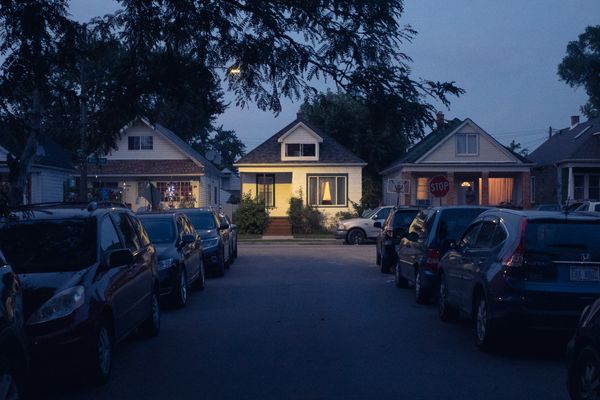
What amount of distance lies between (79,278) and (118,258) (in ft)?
2.38

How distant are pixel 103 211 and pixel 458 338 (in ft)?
16.3

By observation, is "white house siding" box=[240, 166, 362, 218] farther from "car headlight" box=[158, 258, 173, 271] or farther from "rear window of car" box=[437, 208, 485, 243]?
"car headlight" box=[158, 258, 173, 271]

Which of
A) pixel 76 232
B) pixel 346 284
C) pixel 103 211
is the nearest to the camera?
pixel 76 232

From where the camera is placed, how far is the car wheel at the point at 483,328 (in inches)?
377

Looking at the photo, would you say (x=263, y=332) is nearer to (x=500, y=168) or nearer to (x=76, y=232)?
(x=76, y=232)

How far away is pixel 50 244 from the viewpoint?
8859 millimetres

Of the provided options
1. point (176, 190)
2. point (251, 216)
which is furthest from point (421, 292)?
point (176, 190)

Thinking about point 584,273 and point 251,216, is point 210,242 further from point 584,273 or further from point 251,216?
point 251,216

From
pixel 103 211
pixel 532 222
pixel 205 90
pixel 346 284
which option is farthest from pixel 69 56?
pixel 346 284

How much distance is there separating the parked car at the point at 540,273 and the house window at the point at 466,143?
36.7 meters

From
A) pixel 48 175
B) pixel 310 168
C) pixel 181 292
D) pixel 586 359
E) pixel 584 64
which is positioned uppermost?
pixel 584 64

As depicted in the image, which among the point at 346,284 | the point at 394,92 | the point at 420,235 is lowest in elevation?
the point at 346,284

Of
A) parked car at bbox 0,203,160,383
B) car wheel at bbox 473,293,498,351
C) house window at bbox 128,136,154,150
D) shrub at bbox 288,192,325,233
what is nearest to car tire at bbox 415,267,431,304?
car wheel at bbox 473,293,498,351

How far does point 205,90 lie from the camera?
12664 millimetres
